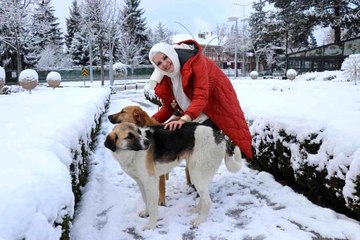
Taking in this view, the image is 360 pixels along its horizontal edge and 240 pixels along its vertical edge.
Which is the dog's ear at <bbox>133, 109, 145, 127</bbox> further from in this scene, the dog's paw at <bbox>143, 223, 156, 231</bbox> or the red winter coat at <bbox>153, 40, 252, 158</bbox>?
the dog's paw at <bbox>143, 223, 156, 231</bbox>

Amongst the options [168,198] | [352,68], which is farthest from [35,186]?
[352,68]

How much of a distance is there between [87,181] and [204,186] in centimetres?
238

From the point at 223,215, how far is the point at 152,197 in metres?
0.95

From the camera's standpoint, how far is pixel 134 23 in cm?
5869

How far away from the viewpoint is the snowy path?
148 inches

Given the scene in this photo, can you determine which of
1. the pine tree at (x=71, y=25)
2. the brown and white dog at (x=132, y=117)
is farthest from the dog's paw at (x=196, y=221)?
the pine tree at (x=71, y=25)

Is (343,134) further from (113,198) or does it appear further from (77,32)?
(77,32)

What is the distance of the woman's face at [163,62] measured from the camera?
4227 millimetres

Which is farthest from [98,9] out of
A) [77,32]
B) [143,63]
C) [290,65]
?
[290,65]

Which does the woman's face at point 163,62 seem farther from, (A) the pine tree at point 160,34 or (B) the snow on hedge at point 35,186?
(A) the pine tree at point 160,34

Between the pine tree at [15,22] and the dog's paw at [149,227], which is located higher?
the pine tree at [15,22]

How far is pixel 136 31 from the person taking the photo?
58.4 meters

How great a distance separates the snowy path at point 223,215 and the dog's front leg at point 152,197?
113mm

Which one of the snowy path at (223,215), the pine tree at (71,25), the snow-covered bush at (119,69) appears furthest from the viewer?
the pine tree at (71,25)
